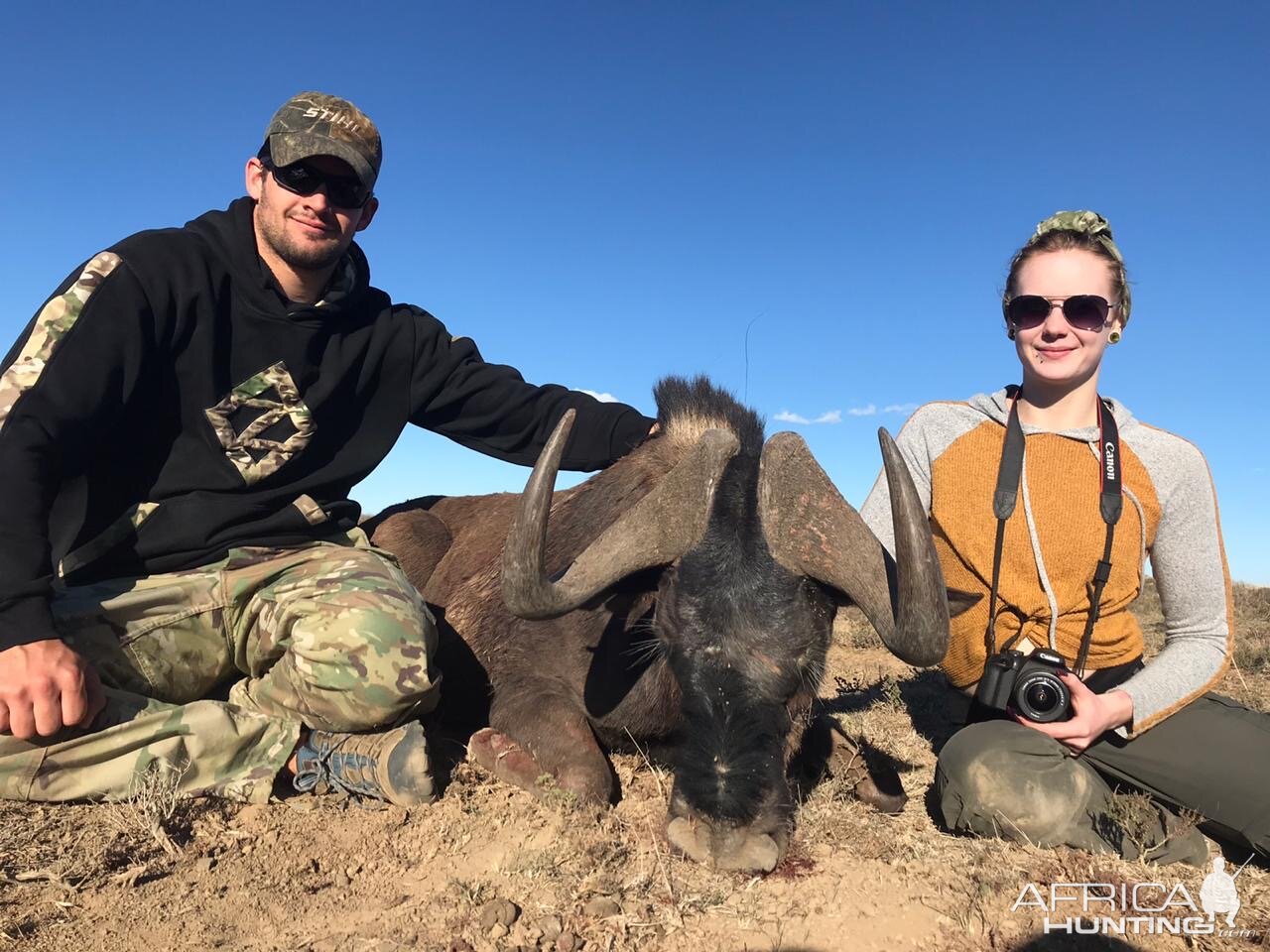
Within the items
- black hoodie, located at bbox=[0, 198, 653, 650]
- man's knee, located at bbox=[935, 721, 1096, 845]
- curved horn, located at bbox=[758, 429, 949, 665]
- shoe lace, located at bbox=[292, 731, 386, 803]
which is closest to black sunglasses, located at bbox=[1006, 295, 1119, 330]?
curved horn, located at bbox=[758, 429, 949, 665]

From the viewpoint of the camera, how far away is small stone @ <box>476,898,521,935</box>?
7.90ft

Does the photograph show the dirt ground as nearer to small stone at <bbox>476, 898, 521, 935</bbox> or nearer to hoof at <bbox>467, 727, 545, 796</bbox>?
small stone at <bbox>476, 898, 521, 935</bbox>

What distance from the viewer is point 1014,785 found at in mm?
3125

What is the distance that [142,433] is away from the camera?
3.80m

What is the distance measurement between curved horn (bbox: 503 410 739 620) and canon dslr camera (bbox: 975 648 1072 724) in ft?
4.47

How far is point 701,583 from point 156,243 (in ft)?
9.72

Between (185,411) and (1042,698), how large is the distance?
3996 mm

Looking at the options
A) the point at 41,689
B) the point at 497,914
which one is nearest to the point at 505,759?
the point at 497,914

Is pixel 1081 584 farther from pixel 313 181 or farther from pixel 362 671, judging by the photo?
pixel 313 181

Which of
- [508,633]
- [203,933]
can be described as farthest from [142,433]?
[203,933]

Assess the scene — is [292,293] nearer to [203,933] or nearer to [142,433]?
[142,433]

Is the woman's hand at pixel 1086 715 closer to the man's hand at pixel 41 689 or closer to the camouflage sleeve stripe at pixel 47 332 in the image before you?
the man's hand at pixel 41 689

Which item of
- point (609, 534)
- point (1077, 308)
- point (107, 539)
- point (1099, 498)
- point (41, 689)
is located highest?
point (1077, 308)

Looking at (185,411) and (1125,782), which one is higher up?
(185,411)
